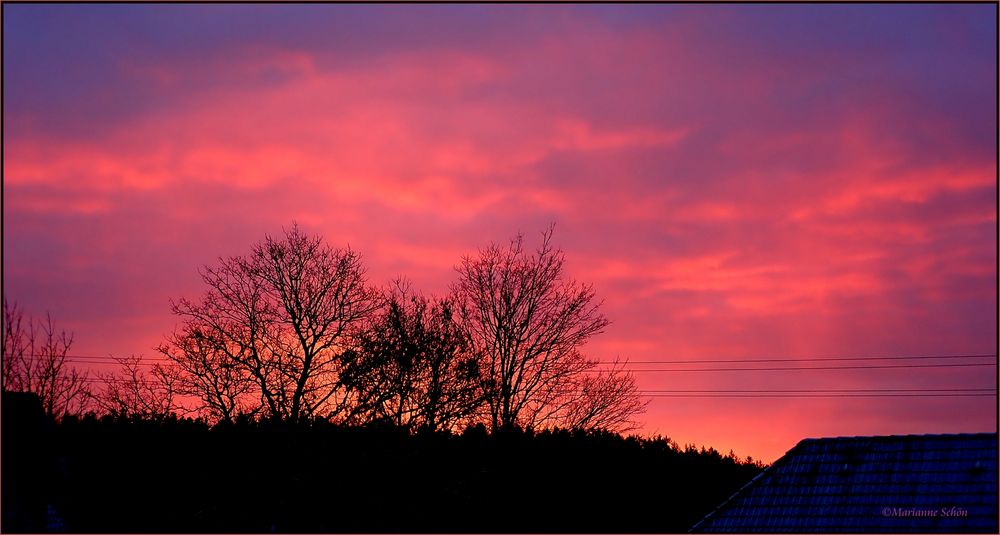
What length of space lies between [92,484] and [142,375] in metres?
15.0

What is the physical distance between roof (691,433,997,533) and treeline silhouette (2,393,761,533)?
338 inches

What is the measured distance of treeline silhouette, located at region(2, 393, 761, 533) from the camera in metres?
35.2

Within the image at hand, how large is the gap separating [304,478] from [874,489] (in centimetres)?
1928

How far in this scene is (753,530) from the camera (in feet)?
123

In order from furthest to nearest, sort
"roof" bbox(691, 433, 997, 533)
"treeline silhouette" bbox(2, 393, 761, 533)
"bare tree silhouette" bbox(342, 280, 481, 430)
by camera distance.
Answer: "bare tree silhouette" bbox(342, 280, 481, 430), "treeline silhouette" bbox(2, 393, 761, 533), "roof" bbox(691, 433, 997, 533)

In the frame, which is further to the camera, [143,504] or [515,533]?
[515,533]

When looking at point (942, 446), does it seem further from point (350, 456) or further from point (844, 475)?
point (350, 456)

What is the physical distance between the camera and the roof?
33.4 metres

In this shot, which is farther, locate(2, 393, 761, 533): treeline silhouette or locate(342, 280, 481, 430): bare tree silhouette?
locate(342, 280, 481, 430): bare tree silhouette

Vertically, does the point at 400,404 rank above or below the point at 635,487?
above

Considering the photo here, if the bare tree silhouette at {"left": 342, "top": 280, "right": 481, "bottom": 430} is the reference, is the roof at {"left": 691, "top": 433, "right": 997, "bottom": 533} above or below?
below

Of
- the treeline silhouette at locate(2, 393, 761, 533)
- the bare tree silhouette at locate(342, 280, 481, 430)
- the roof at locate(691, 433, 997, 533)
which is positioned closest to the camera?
the roof at locate(691, 433, 997, 533)

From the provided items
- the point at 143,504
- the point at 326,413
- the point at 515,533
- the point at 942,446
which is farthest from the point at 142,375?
the point at 942,446

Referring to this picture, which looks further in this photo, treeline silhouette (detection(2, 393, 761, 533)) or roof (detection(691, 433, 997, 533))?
treeline silhouette (detection(2, 393, 761, 533))
